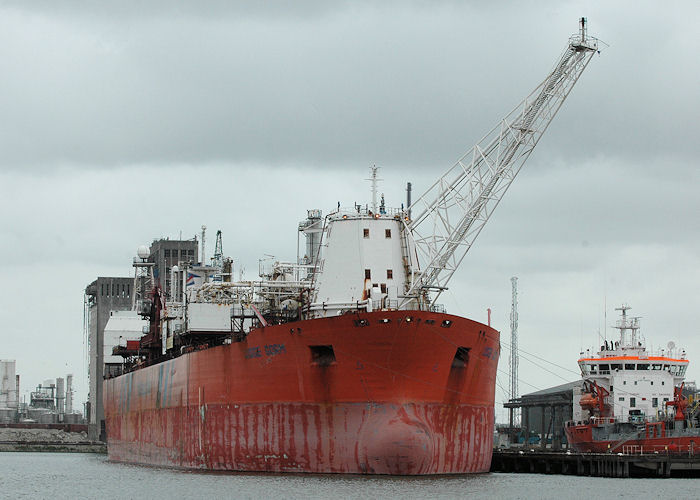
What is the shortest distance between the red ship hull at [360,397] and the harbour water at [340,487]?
25.8 inches

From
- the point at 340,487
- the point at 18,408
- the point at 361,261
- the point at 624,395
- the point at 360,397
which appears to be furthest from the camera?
the point at 18,408

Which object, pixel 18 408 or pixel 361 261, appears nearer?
pixel 361 261

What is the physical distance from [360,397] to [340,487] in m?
3.68

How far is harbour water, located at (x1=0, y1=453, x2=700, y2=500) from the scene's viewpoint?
113 ft

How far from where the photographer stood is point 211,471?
44.5m

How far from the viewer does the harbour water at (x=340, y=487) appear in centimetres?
3441

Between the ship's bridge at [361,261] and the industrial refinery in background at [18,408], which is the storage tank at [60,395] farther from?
the ship's bridge at [361,261]

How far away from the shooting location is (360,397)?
37.9 meters

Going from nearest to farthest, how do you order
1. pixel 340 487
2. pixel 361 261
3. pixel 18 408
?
1. pixel 340 487
2. pixel 361 261
3. pixel 18 408

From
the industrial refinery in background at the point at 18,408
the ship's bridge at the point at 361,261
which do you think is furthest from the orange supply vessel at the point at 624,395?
the industrial refinery in background at the point at 18,408

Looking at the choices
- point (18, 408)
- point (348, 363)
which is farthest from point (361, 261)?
point (18, 408)

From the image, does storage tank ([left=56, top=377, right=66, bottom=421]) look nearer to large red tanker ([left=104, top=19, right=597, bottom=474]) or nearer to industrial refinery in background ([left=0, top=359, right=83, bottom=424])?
industrial refinery in background ([left=0, top=359, right=83, bottom=424])

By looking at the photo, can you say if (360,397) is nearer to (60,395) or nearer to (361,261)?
(361,261)

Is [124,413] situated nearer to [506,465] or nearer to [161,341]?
[161,341]
